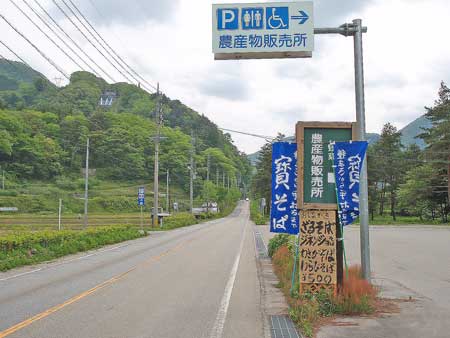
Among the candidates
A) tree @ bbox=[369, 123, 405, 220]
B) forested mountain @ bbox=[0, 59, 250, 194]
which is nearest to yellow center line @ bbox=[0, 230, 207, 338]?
forested mountain @ bbox=[0, 59, 250, 194]

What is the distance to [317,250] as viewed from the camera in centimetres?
804

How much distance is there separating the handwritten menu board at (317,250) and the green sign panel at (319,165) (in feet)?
0.86

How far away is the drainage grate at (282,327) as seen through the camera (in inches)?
250

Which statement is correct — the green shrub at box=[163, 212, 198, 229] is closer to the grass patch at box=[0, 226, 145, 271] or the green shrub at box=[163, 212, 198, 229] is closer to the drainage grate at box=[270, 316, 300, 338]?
the grass patch at box=[0, 226, 145, 271]

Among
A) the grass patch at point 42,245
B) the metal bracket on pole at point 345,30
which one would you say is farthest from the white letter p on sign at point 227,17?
the grass patch at point 42,245

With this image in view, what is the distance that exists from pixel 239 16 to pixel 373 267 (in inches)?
375

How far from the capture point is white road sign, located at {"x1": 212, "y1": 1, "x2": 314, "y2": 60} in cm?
897

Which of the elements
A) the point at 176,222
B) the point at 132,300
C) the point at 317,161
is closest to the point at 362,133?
the point at 317,161

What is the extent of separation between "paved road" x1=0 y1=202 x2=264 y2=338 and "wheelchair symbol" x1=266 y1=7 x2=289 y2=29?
5.33 m

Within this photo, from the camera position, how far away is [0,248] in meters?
15.5

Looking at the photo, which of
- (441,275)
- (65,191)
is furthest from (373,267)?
(65,191)

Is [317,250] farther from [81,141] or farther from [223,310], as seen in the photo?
[81,141]

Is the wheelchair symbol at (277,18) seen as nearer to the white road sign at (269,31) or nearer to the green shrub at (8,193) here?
the white road sign at (269,31)

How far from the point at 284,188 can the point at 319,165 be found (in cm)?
151
